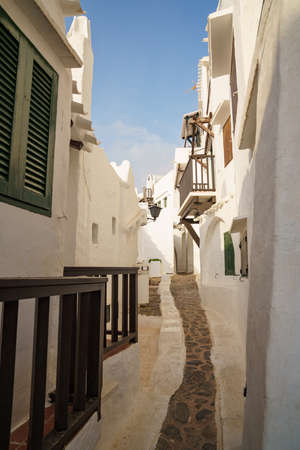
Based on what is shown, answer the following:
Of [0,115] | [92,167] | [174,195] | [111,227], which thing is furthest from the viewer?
[174,195]

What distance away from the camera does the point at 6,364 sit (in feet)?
4.63

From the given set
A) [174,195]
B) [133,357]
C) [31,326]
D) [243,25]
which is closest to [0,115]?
[31,326]

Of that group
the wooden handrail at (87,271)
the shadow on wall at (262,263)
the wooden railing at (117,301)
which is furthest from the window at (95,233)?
the shadow on wall at (262,263)

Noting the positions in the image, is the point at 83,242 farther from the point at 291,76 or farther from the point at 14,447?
the point at 291,76

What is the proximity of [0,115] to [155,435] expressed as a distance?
147 inches

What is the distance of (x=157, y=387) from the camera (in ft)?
16.1

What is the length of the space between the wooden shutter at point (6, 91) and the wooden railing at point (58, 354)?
1264 mm

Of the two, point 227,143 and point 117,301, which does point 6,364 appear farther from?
point 227,143

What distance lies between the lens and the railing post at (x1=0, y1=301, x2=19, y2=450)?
1.40 meters

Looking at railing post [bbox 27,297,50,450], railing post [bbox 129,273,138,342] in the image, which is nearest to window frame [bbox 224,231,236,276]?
railing post [bbox 129,273,138,342]

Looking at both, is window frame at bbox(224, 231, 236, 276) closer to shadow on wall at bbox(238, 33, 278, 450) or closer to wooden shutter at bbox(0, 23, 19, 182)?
shadow on wall at bbox(238, 33, 278, 450)

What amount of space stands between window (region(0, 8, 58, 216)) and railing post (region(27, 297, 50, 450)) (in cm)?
126

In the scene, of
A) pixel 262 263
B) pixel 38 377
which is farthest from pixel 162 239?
pixel 38 377

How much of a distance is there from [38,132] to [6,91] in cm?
52
